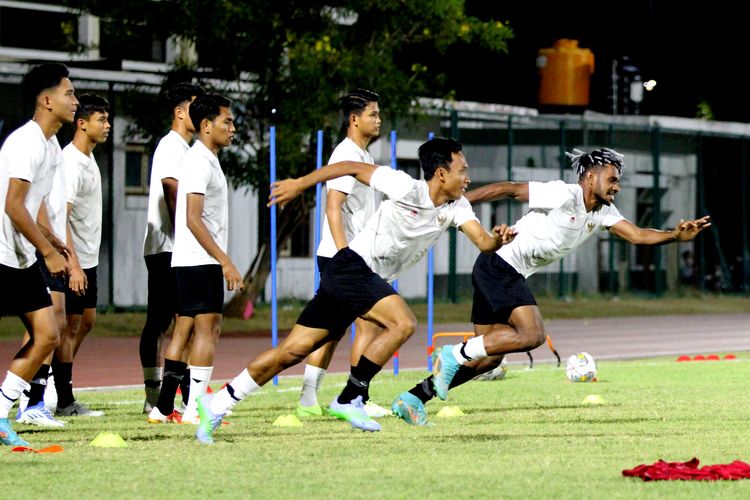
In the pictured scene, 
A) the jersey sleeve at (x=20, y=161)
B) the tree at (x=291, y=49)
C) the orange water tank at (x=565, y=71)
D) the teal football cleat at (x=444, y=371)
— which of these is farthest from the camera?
the orange water tank at (x=565, y=71)

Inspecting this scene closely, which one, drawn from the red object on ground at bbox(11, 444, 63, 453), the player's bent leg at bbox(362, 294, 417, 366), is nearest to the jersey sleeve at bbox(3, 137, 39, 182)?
the red object on ground at bbox(11, 444, 63, 453)

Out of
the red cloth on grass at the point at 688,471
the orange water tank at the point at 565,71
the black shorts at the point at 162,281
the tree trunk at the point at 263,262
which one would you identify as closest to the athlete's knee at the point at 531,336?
the black shorts at the point at 162,281

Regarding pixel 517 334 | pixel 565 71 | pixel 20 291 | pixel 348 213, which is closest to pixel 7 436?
pixel 20 291

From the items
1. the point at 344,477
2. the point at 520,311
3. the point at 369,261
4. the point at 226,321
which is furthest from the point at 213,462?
the point at 226,321

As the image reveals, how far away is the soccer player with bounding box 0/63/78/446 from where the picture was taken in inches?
338

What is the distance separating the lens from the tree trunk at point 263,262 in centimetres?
2425

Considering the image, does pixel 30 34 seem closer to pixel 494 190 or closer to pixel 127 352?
pixel 127 352

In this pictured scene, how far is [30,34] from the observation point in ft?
104

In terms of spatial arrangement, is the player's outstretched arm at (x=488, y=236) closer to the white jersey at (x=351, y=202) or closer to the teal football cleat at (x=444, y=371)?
the teal football cleat at (x=444, y=371)

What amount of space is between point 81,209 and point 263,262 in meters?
14.2

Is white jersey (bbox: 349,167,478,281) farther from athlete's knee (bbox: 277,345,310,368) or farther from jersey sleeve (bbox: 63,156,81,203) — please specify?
jersey sleeve (bbox: 63,156,81,203)

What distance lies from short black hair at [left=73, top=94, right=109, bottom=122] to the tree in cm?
1068

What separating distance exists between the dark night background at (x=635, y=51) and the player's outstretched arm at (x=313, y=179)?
29.9 m

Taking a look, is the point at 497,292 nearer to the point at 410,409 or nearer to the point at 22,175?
the point at 410,409
